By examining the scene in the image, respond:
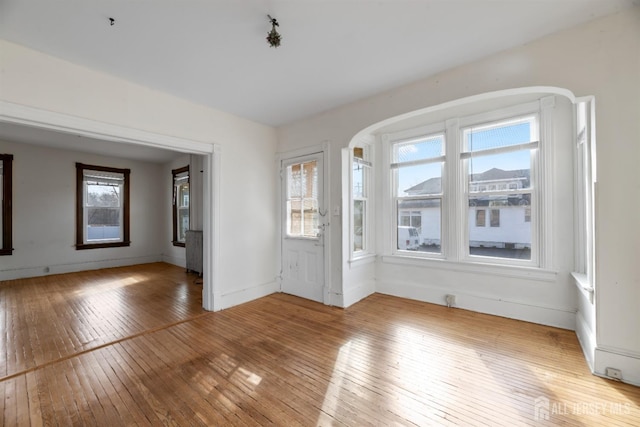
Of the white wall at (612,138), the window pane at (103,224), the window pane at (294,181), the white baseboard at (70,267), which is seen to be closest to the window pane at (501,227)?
the white wall at (612,138)

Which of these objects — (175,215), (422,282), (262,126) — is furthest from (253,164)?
(175,215)

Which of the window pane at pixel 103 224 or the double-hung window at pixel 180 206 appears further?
the double-hung window at pixel 180 206

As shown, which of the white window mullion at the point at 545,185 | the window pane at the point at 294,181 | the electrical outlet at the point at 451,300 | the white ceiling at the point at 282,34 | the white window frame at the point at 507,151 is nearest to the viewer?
the white ceiling at the point at 282,34

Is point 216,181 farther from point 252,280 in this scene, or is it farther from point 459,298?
point 459,298

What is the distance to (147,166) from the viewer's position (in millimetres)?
7234

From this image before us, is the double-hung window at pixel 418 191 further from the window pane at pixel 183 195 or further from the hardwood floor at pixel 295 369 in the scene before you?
the window pane at pixel 183 195

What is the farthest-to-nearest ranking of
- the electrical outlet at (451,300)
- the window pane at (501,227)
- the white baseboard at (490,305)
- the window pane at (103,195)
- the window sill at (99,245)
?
the window pane at (103,195) → the window sill at (99,245) → the electrical outlet at (451,300) → the window pane at (501,227) → the white baseboard at (490,305)

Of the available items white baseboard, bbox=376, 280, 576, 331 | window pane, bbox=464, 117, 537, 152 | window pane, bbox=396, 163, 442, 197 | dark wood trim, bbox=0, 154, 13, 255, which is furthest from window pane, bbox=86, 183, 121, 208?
window pane, bbox=464, 117, 537, 152

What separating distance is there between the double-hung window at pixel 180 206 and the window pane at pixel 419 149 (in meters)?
5.35

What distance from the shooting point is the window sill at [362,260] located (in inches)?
151

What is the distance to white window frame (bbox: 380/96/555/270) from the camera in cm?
304

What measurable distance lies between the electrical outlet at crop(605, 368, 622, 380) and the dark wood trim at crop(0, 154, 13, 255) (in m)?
9.24

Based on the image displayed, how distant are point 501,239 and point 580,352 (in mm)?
1376

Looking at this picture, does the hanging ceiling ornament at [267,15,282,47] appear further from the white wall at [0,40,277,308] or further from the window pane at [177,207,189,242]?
the window pane at [177,207,189,242]
